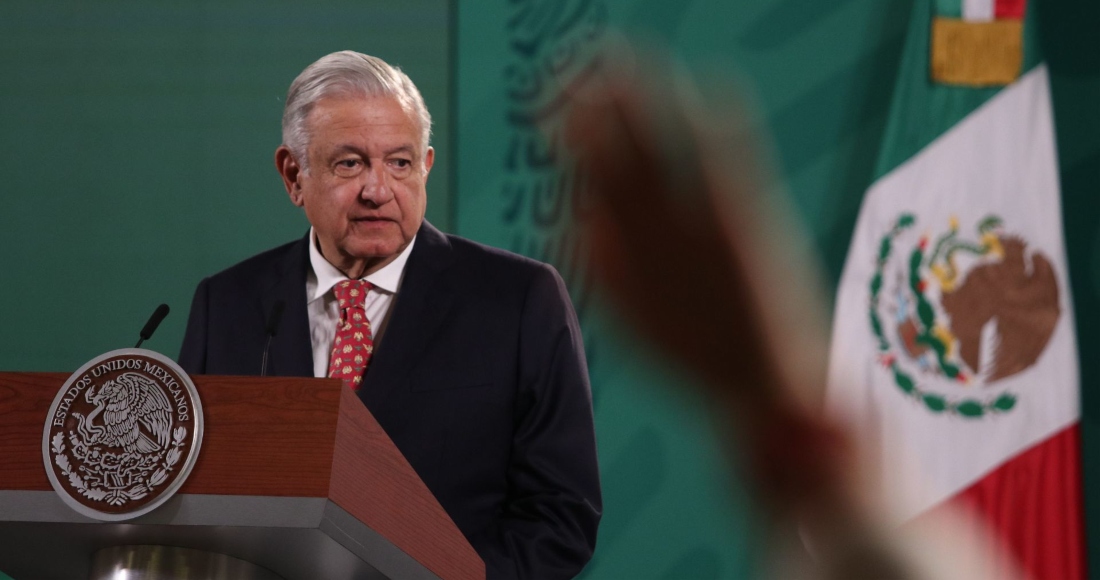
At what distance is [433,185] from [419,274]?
78.1 inches

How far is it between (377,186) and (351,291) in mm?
168

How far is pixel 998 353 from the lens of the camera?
12.8ft

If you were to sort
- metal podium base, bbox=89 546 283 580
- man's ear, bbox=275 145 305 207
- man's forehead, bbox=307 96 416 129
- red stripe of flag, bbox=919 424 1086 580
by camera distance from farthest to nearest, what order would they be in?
red stripe of flag, bbox=919 424 1086 580 → man's ear, bbox=275 145 305 207 → man's forehead, bbox=307 96 416 129 → metal podium base, bbox=89 546 283 580

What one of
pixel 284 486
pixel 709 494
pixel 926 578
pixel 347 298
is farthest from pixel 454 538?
pixel 926 578

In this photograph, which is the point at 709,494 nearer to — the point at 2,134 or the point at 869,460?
the point at 869,460

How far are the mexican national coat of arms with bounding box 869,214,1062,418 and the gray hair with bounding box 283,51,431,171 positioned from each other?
7.75 feet

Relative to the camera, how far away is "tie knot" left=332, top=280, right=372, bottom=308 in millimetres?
1906

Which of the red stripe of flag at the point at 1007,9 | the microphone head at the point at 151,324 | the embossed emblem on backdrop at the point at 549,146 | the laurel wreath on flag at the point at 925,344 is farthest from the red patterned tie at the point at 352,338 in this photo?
the red stripe of flag at the point at 1007,9

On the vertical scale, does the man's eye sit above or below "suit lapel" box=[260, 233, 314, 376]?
above

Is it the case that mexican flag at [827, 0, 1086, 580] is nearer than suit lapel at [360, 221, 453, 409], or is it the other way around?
suit lapel at [360, 221, 453, 409]

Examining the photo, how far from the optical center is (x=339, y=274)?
78.2 inches

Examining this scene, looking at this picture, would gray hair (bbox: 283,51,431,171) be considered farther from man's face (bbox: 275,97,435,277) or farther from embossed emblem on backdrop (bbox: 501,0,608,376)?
embossed emblem on backdrop (bbox: 501,0,608,376)

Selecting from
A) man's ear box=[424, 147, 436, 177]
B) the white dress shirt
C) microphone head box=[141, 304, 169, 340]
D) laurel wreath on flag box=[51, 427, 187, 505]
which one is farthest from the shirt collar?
laurel wreath on flag box=[51, 427, 187, 505]

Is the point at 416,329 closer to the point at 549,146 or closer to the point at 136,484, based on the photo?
the point at 136,484
